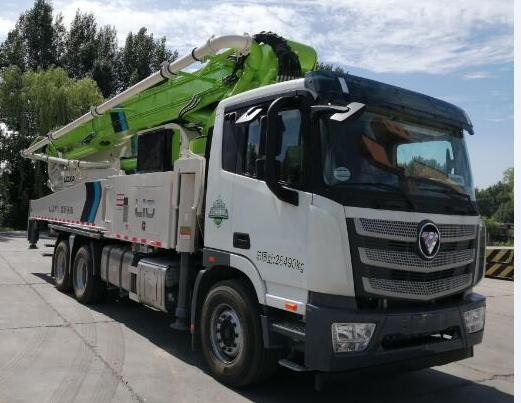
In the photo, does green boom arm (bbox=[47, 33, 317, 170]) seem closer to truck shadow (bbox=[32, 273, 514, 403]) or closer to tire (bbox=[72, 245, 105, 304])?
tire (bbox=[72, 245, 105, 304])

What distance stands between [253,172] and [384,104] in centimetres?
131

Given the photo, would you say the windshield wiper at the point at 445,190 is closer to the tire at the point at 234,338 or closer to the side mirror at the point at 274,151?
the side mirror at the point at 274,151

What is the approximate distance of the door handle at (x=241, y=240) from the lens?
486cm

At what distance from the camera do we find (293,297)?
14.3ft

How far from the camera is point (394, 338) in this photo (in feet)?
14.2

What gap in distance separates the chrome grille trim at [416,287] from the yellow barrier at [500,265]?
40.1 ft

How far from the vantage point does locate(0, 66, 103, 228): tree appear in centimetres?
2788

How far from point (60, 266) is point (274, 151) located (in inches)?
272

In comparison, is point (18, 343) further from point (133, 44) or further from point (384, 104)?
point (133, 44)

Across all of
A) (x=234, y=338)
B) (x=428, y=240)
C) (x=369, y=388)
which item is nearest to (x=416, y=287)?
(x=428, y=240)

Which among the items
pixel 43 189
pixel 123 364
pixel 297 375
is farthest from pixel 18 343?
pixel 43 189

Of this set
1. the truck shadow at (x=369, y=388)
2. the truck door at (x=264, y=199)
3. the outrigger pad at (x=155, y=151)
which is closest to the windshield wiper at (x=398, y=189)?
the truck door at (x=264, y=199)

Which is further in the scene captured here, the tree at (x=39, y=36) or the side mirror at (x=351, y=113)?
the tree at (x=39, y=36)

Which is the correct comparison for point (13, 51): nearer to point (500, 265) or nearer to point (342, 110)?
point (500, 265)
